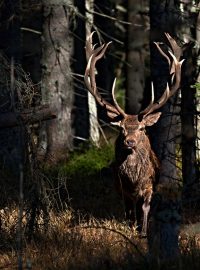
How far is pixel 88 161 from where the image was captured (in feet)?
62.6

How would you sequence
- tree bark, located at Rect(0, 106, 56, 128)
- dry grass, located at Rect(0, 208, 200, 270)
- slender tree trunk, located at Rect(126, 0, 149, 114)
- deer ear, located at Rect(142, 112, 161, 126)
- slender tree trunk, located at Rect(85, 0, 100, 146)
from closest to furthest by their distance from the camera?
dry grass, located at Rect(0, 208, 200, 270)
tree bark, located at Rect(0, 106, 56, 128)
deer ear, located at Rect(142, 112, 161, 126)
slender tree trunk, located at Rect(85, 0, 100, 146)
slender tree trunk, located at Rect(126, 0, 149, 114)

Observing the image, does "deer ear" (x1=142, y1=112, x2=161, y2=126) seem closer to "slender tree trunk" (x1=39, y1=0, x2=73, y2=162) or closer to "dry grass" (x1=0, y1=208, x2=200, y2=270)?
"dry grass" (x1=0, y1=208, x2=200, y2=270)

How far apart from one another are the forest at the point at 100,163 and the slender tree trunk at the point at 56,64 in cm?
2

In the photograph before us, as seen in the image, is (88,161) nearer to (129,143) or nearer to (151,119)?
(151,119)

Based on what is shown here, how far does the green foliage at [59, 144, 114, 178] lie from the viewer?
1774 cm

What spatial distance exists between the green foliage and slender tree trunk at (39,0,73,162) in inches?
13.8

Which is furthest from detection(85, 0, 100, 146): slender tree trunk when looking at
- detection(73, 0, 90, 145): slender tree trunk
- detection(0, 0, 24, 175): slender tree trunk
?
detection(0, 0, 24, 175): slender tree trunk

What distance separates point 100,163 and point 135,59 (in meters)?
7.12

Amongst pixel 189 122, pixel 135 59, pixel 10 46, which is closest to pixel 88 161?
pixel 10 46

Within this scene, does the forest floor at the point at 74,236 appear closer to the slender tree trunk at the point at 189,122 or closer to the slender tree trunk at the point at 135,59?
the slender tree trunk at the point at 189,122

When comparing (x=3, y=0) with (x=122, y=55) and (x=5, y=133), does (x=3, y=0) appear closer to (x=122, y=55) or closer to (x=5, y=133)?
(x=5, y=133)

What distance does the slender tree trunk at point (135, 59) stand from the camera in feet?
81.4

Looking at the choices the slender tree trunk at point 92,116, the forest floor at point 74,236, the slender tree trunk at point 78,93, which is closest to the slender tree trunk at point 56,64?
the slender tree trunk at point 92,116

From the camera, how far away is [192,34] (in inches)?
579
